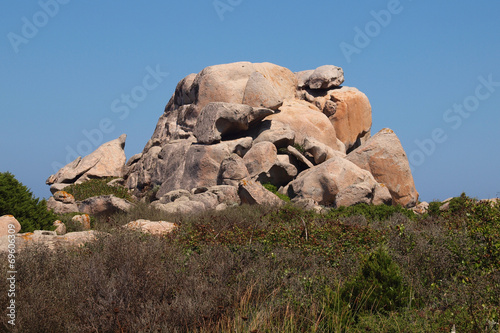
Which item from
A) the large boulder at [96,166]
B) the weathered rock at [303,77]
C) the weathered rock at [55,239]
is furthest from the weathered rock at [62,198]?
the weathered rock at [303,77]

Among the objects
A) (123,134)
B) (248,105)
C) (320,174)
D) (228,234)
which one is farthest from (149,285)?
(123,134)

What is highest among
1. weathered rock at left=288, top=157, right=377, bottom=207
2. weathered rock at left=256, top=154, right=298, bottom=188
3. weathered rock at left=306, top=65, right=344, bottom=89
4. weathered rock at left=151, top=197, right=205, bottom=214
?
weathered rock at left=306, top=65, right=344, bottom=89

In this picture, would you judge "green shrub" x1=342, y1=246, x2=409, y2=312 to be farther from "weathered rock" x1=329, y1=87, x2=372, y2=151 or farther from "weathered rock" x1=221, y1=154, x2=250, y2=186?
"weathered rock" x1=329, y1=87, x2=372, y2=151

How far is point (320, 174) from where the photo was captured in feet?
80.5

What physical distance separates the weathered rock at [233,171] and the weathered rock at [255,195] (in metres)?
3.22

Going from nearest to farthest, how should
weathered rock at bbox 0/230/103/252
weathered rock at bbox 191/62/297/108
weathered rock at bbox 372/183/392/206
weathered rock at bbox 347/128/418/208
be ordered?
weathered rock at bbox 0/230/103/252 < weathered rock at bbox 372/183/392/206 < weathered rock at bbox 347/128/418/208 < weathered rock at bbox 191/62/297/108

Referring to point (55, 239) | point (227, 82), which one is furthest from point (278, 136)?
point (55, 239)

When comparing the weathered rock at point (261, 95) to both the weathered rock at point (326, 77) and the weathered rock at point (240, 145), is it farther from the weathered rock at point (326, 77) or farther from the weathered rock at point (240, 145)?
the weathered rock at point (326, 77)

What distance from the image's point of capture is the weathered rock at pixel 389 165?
1093 inches

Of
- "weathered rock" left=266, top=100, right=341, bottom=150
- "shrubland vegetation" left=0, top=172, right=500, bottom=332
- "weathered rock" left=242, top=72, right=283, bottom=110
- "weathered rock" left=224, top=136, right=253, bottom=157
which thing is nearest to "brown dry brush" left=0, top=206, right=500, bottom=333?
"shrubland vegetation" left=0, top=172, right=500, bottom=332

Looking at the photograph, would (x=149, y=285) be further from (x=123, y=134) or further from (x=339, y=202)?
(x=123, y=134)

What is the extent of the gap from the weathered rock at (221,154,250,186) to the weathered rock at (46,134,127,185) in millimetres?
14291

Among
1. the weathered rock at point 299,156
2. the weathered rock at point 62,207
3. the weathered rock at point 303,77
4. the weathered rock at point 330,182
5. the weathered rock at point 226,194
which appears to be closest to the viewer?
the weathered rock at point 62,207

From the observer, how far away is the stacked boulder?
24359 mm
